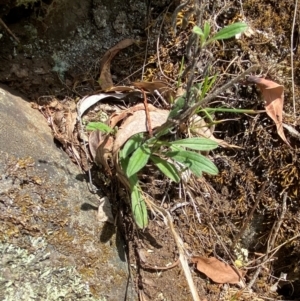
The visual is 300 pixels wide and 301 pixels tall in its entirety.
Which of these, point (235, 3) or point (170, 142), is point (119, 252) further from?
point (235, 3)

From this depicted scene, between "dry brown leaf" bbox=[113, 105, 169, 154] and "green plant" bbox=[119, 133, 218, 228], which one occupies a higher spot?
"dry brown leaf" bbox=[113, 105, 169, 154]

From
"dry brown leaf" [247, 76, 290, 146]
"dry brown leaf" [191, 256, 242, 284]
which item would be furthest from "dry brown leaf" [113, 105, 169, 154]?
"dry brown leaf" [191, 256, 242, 284]

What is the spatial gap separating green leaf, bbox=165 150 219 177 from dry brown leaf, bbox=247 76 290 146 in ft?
1.43

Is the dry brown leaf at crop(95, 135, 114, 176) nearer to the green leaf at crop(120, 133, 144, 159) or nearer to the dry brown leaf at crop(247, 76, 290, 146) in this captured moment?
the green leaf at crop(120, 133, 144, 159)

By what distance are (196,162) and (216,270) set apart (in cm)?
54

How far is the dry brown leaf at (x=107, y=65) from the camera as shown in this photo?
186 centimetres

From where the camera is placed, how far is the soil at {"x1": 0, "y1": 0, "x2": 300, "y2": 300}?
5.90ft

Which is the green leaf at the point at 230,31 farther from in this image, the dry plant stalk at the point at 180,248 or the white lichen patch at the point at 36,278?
the white lichen patch at the point at 36,278

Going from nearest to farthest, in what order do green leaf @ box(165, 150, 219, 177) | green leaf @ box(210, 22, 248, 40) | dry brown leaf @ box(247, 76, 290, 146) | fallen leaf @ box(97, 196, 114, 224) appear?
green leaf @ box(210, 22, 248, 40), green leaf @ box(165, 150, 219, 177), fallen leaf @ box(97, 196, 114, 224), dry brown leaf @ box(247, 76, 290, 146)

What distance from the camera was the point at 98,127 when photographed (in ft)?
5.39

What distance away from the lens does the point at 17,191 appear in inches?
60.1

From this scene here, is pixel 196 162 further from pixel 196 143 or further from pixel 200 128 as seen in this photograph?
pixel 200 128

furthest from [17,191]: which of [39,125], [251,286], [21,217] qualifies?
[251,286]

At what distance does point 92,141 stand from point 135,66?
355 millimetres
